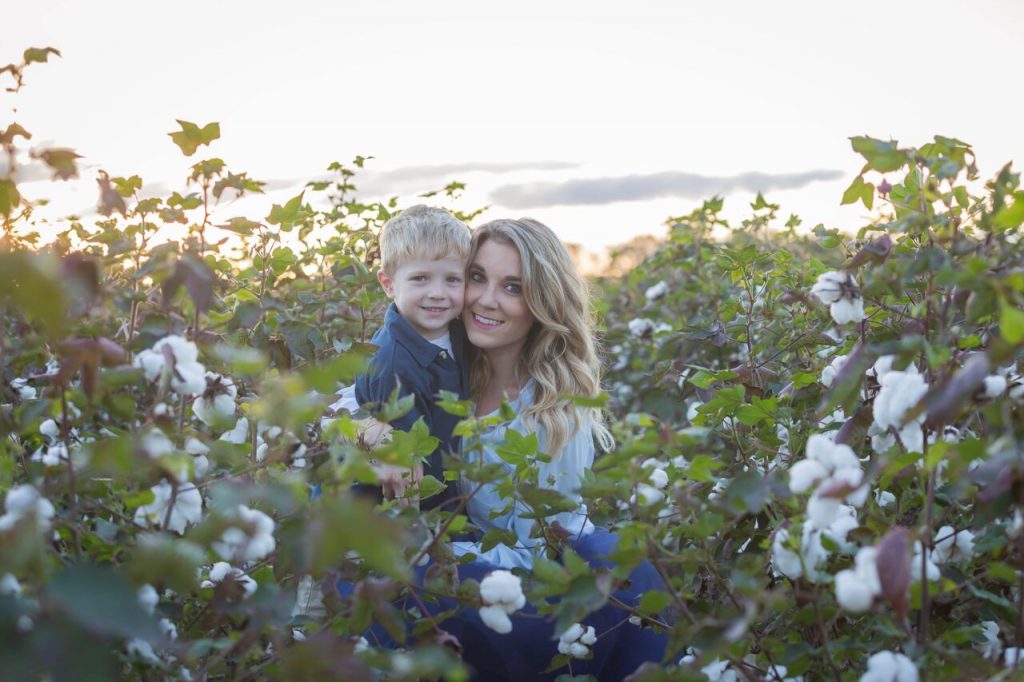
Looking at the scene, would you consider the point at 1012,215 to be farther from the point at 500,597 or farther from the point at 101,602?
the point at 101,602

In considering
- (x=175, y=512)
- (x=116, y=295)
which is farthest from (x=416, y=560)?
(x=116, y=295)

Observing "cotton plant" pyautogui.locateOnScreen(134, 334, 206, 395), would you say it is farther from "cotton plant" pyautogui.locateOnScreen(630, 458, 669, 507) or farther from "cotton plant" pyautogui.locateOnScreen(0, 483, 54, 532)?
"cotton plant" pyautogui.locateOnScreen(630, 458, 669, 507)

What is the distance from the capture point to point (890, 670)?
55.1 inches

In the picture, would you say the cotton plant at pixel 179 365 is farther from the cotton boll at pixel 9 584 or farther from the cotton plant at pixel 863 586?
the cotton plant at pixel 863 586

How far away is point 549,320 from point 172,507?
1.72m

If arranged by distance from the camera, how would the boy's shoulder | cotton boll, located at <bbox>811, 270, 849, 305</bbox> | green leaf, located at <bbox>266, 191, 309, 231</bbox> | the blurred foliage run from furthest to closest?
the boy's shoulder
green leaf, located at <bbox>266, 191, 309, 231</bbox>
cotton boll, located at <bbox>811, 270, 849, 305</bbox>
the blurred foliage

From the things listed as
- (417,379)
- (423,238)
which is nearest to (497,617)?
(417,379)

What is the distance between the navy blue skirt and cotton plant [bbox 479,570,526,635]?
0.68 m

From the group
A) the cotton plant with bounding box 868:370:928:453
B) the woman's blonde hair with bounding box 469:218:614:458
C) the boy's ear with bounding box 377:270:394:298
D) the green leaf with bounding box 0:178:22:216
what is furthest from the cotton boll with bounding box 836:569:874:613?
the boy's ear with bounding box 377:270:394:298

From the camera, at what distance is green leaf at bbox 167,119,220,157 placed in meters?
1.81

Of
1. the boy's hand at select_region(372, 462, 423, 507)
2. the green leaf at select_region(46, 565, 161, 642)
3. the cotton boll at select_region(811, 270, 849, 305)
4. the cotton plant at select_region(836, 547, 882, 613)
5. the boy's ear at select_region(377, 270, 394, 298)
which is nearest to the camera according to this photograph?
the green leaf at select_region(46, 565, 161, 642)

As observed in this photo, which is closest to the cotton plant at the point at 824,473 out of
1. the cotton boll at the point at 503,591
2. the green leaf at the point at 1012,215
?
the green leaf at the point at 1012,215

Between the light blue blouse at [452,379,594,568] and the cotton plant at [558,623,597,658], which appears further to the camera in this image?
the light blue blouse at [452,379,594,568]

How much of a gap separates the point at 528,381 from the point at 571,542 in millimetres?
Answer: 717
